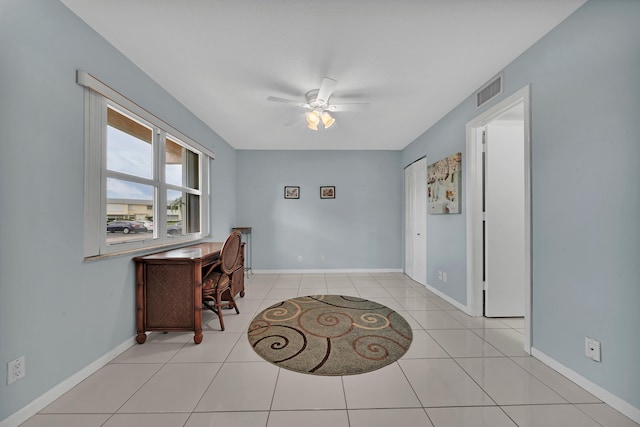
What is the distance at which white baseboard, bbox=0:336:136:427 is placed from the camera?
128 cm

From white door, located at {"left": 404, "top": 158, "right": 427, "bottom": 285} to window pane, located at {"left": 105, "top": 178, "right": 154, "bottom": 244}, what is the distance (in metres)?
3.79

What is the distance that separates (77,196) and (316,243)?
3.60 m

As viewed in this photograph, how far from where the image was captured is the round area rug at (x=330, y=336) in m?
1.87

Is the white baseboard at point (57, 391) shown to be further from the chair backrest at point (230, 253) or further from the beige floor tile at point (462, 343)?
the beige floor tile at point (462, 343)

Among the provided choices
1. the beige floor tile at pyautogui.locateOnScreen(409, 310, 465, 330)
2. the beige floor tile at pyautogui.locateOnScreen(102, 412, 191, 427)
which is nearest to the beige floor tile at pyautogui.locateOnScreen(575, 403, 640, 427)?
the beige floor tile at pyautogui.locateOnScreen(409, 310, 465, 330)

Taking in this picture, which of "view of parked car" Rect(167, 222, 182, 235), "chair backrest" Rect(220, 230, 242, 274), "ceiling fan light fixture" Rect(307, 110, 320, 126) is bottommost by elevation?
"chair backrest" Rect(220, 230, 242, 274)

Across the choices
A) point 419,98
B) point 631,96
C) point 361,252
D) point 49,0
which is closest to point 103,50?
point 49,0

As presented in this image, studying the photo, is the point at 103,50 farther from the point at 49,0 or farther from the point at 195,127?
the point at 195,127

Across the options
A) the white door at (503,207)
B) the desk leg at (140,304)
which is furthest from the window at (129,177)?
the white door at (503,207)

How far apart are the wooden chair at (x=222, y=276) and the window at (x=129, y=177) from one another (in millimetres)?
644

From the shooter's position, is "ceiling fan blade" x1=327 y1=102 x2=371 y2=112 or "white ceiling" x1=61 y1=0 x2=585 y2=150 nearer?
"white ceiling" x1=61 y1=0 x2=585 y2=150

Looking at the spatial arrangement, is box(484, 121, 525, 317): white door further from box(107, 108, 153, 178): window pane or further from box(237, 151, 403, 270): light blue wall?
box(107, 108, 153, 178): window pane

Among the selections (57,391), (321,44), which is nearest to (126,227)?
(57,391)

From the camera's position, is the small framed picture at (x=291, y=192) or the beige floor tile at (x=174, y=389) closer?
the beige floor tile at (x=174, y=389)
